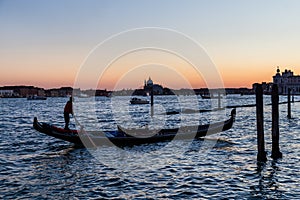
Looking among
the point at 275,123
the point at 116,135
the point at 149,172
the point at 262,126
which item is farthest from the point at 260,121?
the point at 116,135

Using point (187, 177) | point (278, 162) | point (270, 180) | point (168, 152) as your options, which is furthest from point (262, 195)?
point (168, 152)

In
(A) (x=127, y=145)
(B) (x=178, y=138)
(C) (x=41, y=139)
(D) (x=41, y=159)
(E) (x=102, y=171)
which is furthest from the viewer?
(C) (x=41, y=139)

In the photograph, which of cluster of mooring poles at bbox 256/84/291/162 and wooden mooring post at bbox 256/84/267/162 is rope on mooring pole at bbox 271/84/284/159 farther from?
wooden mooring post at bbox 256/84/267/162

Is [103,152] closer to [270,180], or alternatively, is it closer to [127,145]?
[127,145]

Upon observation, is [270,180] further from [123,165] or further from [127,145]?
[127,145]

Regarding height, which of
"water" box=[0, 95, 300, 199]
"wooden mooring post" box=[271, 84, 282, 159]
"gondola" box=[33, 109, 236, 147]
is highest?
"wooden mooring post" box=[271, 84, 282, 159]

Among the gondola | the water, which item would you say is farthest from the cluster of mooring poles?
the gondola

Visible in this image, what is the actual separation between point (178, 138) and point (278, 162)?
8.15 m

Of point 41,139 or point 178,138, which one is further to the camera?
point 41,139

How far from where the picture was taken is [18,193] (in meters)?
10.7

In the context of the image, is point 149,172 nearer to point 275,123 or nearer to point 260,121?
point 260,121

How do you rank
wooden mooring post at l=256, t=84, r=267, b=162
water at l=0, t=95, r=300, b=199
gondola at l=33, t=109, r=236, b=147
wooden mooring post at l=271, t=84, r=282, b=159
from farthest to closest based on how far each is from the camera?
gondola at l=33, t=109, r=236, b=147
wooden mooring post at l=271, t=84, r=282, b=159
wooden mooring post at l=256, t=84, r=267, b=162
water at l=0, t=95, r=300, b=199

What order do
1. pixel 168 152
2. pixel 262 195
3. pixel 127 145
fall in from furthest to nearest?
pixel 127 145 → pixel 168 152 → pixel 262 195

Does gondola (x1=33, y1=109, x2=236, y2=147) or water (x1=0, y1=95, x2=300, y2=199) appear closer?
water (x1=0, y1=95, x2=300, y2=199)
